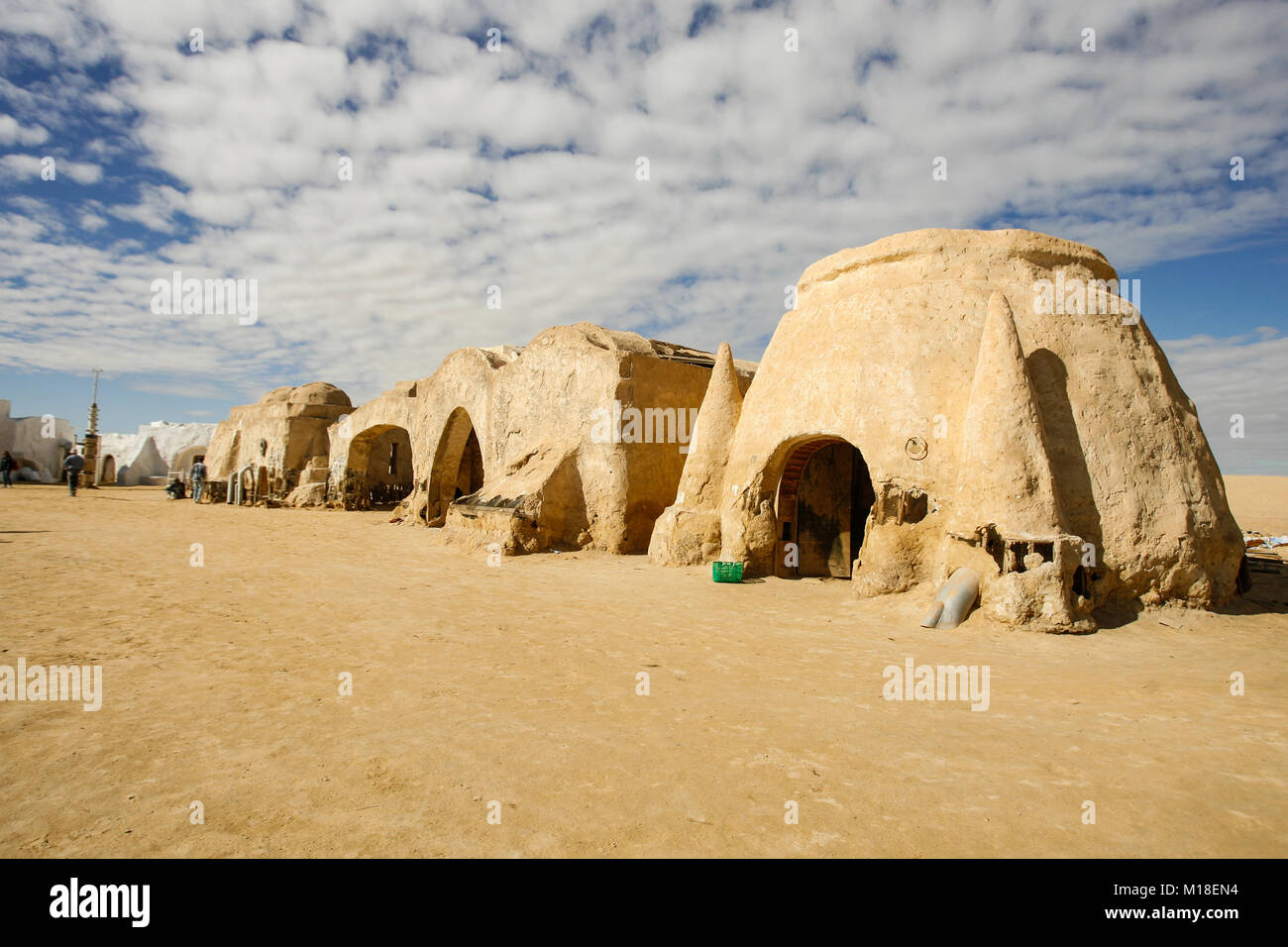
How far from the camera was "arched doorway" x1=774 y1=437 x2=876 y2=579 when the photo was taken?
32.5 feet

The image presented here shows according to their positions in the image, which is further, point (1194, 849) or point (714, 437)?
point (714, 437)

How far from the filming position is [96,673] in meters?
4.68

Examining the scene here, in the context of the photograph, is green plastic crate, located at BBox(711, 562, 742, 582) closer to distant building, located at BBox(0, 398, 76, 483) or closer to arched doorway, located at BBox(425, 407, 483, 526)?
arched doorway, located at BBox(425, 407, 483, 526)

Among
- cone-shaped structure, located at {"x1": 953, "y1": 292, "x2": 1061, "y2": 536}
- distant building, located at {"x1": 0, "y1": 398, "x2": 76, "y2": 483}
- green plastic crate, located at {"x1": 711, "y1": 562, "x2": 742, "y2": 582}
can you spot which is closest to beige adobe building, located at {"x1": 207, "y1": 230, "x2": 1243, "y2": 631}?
cone-shaped structure, located at {"x1": 953, "y1": 292, "x2": 1061, "y2": 536}

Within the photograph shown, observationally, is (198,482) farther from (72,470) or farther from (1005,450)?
(1005,450)

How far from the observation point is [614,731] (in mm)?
3957

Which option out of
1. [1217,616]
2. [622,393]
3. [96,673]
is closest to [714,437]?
[622,393]

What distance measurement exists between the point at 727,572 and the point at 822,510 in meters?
2.06

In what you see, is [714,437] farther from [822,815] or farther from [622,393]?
[822,815]

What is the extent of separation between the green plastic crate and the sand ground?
1.15 metres

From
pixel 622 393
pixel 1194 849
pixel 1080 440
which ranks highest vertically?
pixel 622 393

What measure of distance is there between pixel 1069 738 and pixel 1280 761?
0.97 metres

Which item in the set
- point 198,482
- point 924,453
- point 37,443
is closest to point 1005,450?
point 924,453

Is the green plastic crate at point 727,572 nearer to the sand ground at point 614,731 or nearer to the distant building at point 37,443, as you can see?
the sand ground at point 614,731
